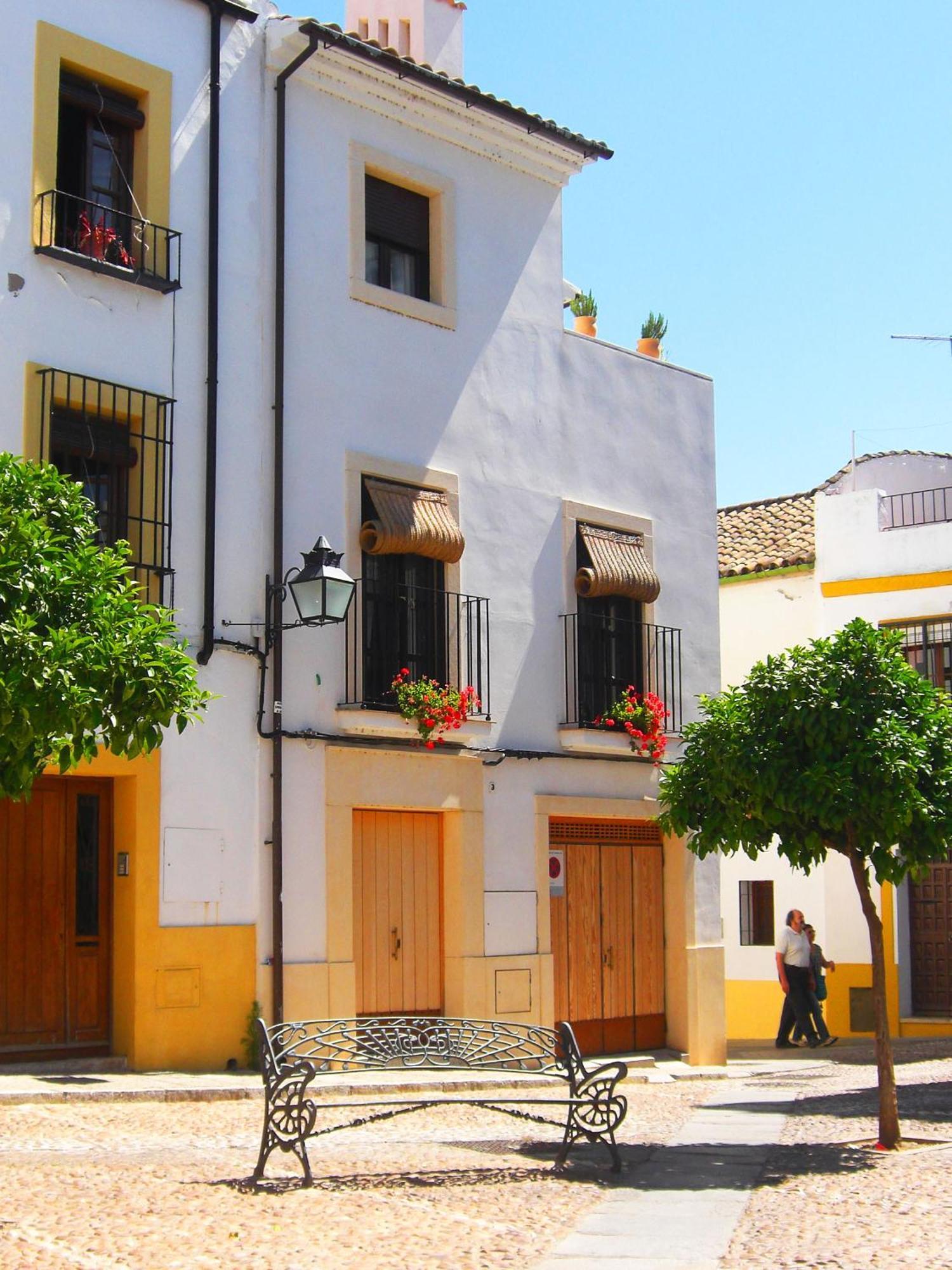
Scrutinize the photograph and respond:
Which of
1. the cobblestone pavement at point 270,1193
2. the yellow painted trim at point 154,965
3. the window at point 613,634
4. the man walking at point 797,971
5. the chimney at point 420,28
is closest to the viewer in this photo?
the cobblestone pavement at point 270,1193

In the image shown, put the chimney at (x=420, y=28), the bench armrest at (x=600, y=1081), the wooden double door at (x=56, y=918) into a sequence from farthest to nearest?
the chimney at (x=420, y=28) < the wooden double door at (x=56, y=918) < the bench armrest at (x=600, y=1081)

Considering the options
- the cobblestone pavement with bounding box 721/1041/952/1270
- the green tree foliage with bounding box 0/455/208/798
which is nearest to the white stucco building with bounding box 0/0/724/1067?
the cobblestone pavement with bounding box 721/1041/952/1270

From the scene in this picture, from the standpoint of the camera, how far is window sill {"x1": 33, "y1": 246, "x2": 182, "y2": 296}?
40.2ft

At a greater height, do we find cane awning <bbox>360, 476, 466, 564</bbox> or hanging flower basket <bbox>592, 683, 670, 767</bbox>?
cane awning <bbox>360, 476, 466, 564</bbox>

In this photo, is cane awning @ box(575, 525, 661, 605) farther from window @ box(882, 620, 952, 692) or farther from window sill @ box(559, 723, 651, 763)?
window @ box(882, 620, 952, 692)

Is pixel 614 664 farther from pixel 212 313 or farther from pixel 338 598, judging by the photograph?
pixel 212 313

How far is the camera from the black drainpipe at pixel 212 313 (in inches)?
509

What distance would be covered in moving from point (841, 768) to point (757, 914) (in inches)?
610

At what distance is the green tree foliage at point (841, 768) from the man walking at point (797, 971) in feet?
28.9

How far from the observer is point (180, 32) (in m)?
13.4

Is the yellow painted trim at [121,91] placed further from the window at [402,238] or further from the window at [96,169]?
the window at [402,238]

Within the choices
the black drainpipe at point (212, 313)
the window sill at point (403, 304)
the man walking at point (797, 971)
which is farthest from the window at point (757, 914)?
the black drainpipe at point (212, 313)

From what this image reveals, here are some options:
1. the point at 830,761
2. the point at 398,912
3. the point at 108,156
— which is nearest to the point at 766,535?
the point at 398,912

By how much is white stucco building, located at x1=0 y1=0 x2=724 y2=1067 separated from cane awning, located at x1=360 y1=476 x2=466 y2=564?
0.04 meters
